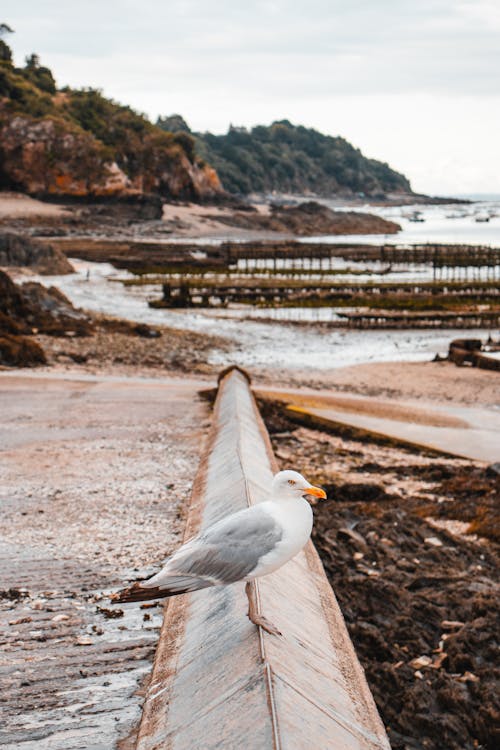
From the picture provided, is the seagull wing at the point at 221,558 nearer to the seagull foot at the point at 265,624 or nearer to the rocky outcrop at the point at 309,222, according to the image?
the seagull foot at the point at 265,624

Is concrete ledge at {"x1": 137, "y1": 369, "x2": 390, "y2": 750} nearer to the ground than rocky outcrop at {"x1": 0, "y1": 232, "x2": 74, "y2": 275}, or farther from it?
nearer to the ground

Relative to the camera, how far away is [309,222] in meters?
99.9

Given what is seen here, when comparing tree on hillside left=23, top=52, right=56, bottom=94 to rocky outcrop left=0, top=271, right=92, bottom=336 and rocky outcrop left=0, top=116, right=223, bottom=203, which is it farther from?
rocky outcrop left=0, top=271, right=92, bottom=336

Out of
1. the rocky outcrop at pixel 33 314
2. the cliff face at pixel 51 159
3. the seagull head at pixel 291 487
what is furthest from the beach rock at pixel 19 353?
the cliff face at pixel 51 159

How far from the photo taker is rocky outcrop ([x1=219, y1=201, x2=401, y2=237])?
92.2 meters

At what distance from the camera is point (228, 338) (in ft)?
85.9

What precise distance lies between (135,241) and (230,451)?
206 feet

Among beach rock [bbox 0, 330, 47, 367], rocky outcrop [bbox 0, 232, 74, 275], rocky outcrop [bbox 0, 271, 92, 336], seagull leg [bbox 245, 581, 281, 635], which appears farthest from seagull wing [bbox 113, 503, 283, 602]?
rocky outcrop [bbox 0, 232, 74, 275]

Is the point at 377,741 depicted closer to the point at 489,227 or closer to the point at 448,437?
the point at 448,437

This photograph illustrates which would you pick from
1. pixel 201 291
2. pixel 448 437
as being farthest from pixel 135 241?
pixel 448 437

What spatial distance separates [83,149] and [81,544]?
82.1 m

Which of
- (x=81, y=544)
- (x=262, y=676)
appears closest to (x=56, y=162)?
(x=81, y=544)

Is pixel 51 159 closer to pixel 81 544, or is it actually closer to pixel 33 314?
pixel 33 314

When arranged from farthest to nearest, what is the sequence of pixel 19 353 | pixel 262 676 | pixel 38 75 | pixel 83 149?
pixel 38 75
pixel 83 149
pixel 19 353
pixel 262 676
